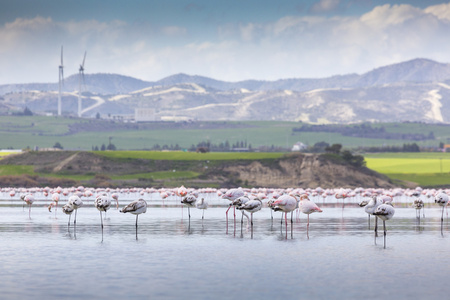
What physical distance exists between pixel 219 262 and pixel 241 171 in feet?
369

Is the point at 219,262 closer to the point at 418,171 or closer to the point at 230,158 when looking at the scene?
the point at 230,158

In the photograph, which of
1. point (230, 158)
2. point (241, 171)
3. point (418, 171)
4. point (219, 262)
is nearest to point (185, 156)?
point (230, 158)

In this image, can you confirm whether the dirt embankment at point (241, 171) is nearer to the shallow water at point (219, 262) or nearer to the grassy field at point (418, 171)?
the grassy field at point (418, 171)

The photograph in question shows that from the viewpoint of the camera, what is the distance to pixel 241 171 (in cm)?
14462

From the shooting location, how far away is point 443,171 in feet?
535

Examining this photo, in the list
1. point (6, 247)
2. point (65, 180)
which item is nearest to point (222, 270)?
point (6, 247)

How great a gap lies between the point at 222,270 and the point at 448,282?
8846 mm

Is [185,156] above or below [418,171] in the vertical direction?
above

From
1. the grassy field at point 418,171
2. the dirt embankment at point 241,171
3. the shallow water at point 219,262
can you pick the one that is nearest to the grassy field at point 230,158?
the grassy field at point 418,171

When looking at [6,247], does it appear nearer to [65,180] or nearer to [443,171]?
[65,180]

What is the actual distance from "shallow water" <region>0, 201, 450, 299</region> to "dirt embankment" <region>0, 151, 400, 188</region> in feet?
286

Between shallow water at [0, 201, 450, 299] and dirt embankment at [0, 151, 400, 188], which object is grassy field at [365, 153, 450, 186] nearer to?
dirt embankment at [0, 151, 400, 188]

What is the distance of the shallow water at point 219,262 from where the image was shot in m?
25.7

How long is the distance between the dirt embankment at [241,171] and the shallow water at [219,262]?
286ft
